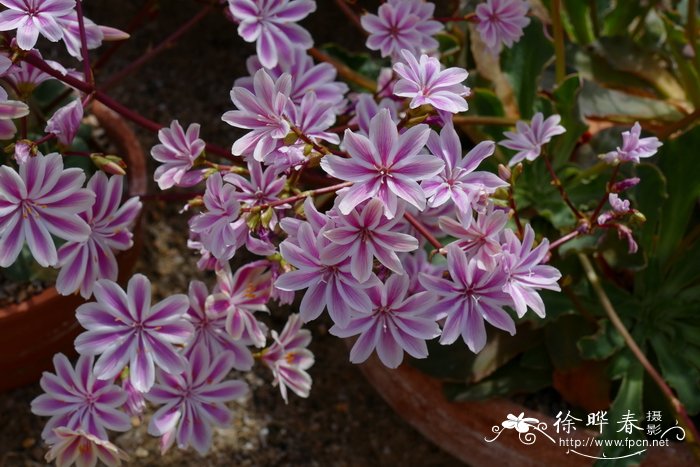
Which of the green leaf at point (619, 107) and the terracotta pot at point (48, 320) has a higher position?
the green leaf at point (619, 107)

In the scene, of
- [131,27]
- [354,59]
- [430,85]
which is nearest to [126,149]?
[131,27]

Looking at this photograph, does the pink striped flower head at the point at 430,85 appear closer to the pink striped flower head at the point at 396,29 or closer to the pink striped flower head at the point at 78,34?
the pink striped flower head at the point at 396,29

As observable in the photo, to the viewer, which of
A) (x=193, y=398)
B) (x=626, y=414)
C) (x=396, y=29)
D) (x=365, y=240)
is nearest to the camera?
(x=365, y=240)

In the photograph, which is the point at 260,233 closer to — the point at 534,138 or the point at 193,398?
the point at 193,398

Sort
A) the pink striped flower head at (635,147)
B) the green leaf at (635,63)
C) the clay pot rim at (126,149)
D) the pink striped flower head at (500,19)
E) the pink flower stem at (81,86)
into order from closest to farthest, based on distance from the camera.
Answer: the pink flower stem at (81,86) → the pink striped flower head at (635,147) → the pink striped flower head at (500,19) → the clay pot rim at (126,149) → the green leaf at (635,63)

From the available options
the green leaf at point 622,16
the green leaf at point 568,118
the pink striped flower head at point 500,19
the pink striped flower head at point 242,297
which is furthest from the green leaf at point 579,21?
the pink striped flower head at point 242,297

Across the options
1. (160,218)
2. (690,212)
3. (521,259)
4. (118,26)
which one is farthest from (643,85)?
(118,26)

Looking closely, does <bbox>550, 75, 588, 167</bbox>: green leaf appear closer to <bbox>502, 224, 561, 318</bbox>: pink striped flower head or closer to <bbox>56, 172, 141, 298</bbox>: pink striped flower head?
<bbox>502, 224, 561, 318</bbox>: pink striped flower head
